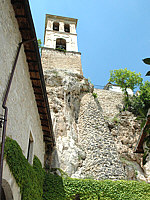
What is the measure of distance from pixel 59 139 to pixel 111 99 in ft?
34.6

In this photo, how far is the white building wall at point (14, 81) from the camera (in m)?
5.42

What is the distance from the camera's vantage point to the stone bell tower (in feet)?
72.5

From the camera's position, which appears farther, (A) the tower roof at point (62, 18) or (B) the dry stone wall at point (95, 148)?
(A) the tower roof at point (62, 18)

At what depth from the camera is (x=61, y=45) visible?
1012 inches

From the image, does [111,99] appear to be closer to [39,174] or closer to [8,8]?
[39,174]

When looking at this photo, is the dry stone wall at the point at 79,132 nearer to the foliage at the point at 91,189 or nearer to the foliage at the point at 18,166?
the foliage at the point at 91,189

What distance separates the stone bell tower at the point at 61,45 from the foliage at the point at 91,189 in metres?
12.2

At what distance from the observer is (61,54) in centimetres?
2338

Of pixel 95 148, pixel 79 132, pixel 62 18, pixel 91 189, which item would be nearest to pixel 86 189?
pixel 91 189

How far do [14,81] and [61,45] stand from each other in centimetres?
2032

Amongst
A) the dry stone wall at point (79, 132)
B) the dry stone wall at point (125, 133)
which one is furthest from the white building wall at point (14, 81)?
the dry stone wall at point (125, 133)

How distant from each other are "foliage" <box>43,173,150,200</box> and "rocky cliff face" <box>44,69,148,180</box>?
1.63m

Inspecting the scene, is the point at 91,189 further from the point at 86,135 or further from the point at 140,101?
the point at 140,101

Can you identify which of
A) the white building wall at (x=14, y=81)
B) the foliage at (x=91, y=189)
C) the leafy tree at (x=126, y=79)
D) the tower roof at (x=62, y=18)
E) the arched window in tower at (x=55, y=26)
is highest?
the tower roof at (x=62, y=18)
